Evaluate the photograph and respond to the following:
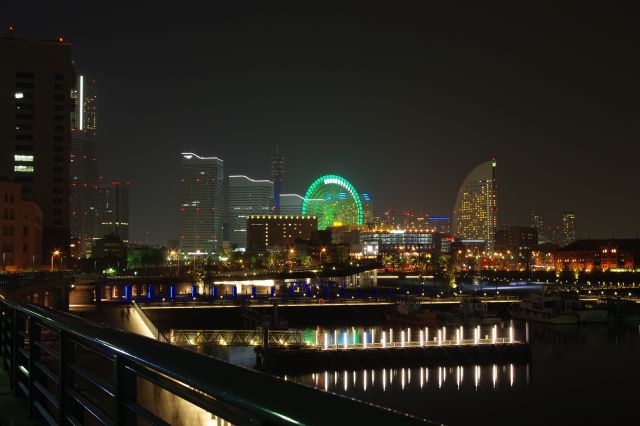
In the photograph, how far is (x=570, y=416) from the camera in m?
32.8

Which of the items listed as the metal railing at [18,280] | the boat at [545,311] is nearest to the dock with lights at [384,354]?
the metal railing at [18,280]

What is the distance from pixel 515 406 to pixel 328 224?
163 m

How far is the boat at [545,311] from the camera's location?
70750 mm

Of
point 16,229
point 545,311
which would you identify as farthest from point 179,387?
point 16,229

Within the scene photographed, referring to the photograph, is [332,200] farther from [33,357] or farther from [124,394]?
[124,394]

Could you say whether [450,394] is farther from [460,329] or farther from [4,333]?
[4,333]

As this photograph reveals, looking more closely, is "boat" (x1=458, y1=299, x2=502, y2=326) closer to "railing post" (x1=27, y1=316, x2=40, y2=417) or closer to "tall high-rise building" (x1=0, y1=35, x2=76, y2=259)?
"tall high-rise building" (x1=0, y1=35, x2=76, y2=259)

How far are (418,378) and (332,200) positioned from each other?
155503mm

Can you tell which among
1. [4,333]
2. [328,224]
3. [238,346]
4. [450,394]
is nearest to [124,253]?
[328,224]

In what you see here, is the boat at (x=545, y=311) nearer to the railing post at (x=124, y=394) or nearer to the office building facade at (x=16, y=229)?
the office building facade at (x=16, y=229)

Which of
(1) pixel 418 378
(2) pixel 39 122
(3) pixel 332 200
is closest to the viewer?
(1) pixel 418 378

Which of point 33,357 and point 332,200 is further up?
point 332,200

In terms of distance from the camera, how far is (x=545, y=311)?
72062 millimetres

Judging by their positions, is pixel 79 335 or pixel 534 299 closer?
pixel 79 335
